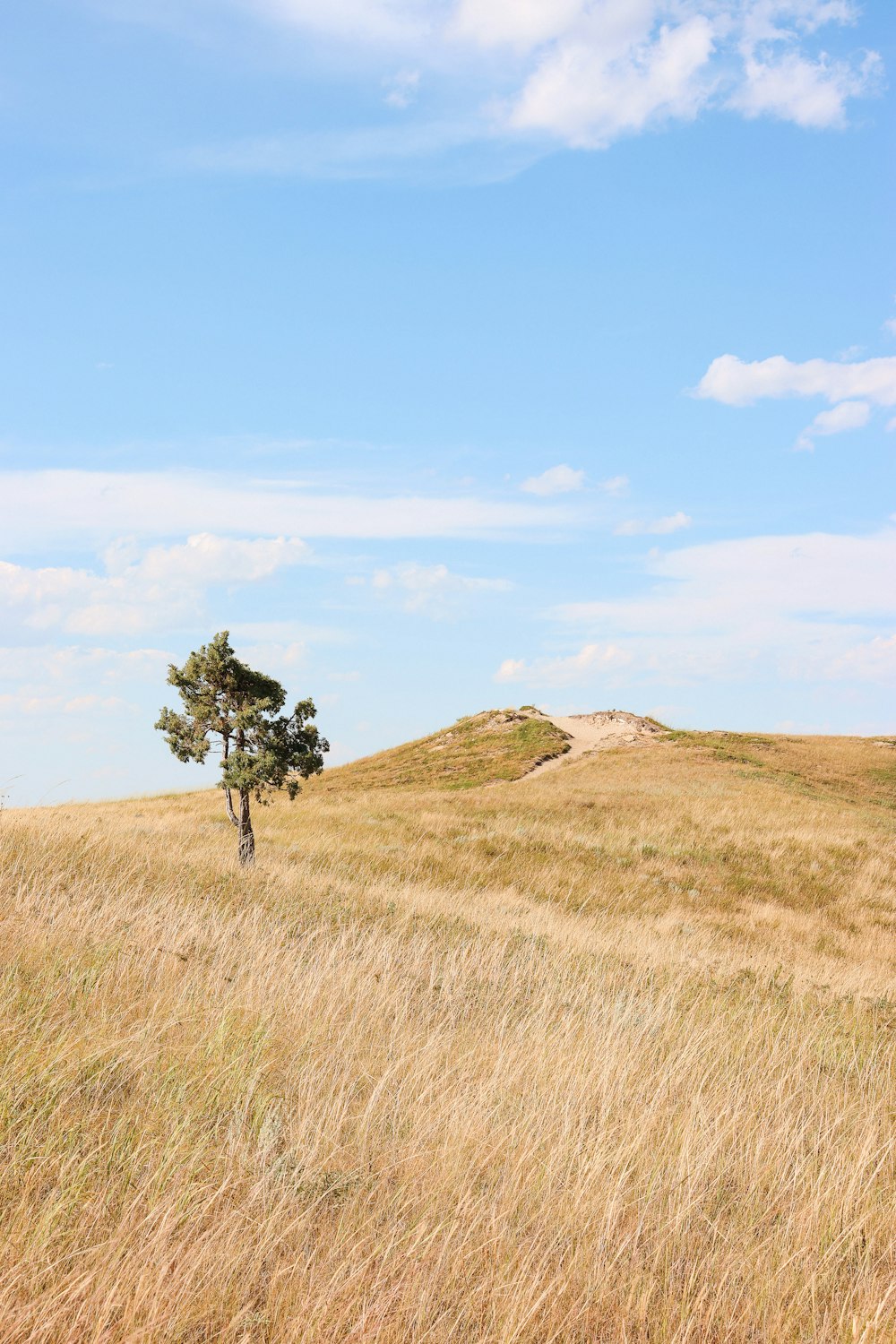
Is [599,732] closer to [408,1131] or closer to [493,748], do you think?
[493,748]

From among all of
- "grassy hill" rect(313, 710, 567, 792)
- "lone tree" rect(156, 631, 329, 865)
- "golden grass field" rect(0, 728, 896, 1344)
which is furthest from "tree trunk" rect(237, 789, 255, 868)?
"grassy hill" rect(313, 710, 567, 792)

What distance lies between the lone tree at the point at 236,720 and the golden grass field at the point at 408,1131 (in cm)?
888

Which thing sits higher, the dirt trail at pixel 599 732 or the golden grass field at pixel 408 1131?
the dirt trail at pixel 599 732

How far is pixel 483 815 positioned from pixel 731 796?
11708 mm

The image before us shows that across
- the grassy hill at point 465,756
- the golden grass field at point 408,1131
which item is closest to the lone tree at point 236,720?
the golden grass field at point 408,1131

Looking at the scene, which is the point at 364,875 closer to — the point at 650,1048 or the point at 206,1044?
the point at 650,1048

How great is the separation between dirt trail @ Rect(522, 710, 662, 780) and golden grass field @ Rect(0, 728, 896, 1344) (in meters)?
35.0

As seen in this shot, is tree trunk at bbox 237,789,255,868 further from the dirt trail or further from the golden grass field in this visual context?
the dirt trail

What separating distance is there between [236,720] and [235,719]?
0.23 feet

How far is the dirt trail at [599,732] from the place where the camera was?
47875mm

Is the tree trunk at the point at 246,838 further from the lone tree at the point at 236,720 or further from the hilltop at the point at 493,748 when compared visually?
the hilltop at the point at 493,748


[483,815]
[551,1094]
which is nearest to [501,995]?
[551,1094]

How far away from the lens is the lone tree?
2038cm

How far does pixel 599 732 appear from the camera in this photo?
5491 cm
